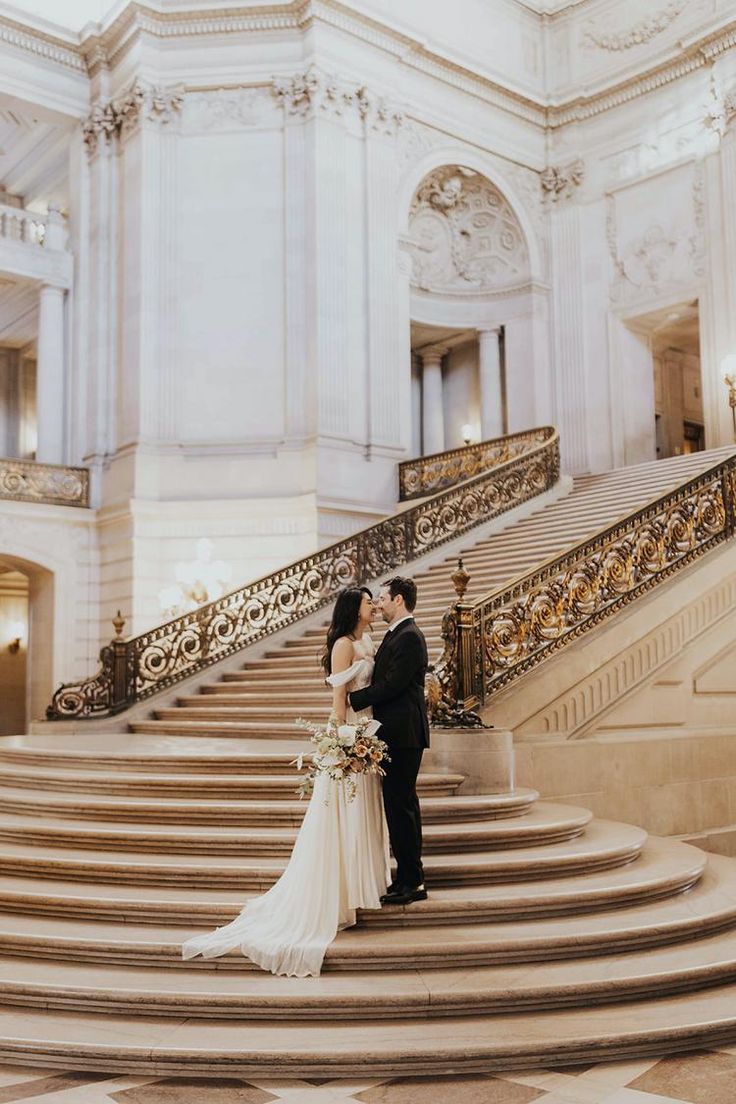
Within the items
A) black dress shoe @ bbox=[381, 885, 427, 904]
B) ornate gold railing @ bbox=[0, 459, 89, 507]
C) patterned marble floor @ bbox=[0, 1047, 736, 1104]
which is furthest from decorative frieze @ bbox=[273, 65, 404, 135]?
patterned marble floor @ bbox=[0, 1047, 736, 1104]

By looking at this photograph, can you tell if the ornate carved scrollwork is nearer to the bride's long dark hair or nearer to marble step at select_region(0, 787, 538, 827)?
marble step at select_region(0, 787, 538, 827)

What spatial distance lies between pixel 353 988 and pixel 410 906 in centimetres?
69

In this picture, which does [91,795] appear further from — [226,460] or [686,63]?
[686,63]

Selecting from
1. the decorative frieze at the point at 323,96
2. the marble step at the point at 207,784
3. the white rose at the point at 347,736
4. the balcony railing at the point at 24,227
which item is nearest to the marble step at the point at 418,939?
the white rose at the point at 347,736

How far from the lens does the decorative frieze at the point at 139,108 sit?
16.3 meters

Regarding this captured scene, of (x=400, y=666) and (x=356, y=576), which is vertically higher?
(x=356, y=576)

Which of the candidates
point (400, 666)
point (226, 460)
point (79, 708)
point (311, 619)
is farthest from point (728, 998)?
point (226, 460)

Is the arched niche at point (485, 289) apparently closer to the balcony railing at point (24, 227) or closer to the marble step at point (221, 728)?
the balcony railing at point (24, 227)

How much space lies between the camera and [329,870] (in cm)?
490

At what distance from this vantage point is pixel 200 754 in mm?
7152

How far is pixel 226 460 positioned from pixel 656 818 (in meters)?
9.11

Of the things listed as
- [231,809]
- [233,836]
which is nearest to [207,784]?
[231,809]

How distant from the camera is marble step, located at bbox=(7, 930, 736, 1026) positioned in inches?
173

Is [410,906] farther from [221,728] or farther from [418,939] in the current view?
[221,728]
